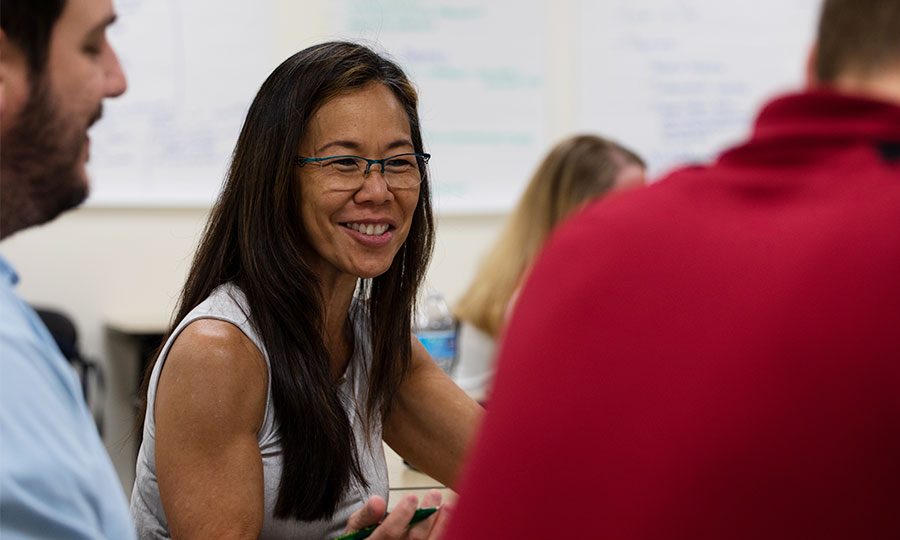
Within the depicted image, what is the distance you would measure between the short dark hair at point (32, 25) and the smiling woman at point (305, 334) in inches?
25.2

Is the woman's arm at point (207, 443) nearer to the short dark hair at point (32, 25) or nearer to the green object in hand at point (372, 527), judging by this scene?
the green object in hand at point (372, 527)

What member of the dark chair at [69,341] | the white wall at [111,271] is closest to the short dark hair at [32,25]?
the dark chair at [69,341]

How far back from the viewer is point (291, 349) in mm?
1473

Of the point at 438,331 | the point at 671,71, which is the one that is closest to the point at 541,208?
the point at 438,331

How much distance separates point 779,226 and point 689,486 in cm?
18

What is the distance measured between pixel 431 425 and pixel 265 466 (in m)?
0.39

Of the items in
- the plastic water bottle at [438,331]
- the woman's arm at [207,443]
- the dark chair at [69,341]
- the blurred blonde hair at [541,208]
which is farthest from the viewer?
the dark chair at [69,341]

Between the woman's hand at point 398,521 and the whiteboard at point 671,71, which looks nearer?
the woman's hand at point 398,521

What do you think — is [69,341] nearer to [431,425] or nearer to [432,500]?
[431,425]

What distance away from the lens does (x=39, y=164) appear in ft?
2.68

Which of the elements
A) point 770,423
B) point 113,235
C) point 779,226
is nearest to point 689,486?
point 770,423

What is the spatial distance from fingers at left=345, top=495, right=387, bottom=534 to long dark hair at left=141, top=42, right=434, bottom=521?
107 mm

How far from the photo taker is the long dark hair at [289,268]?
1456 millimetres

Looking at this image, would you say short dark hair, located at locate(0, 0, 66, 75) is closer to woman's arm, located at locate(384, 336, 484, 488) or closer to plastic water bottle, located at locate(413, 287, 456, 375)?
woman's arm, located at locate(384, 336, 484, 488)
